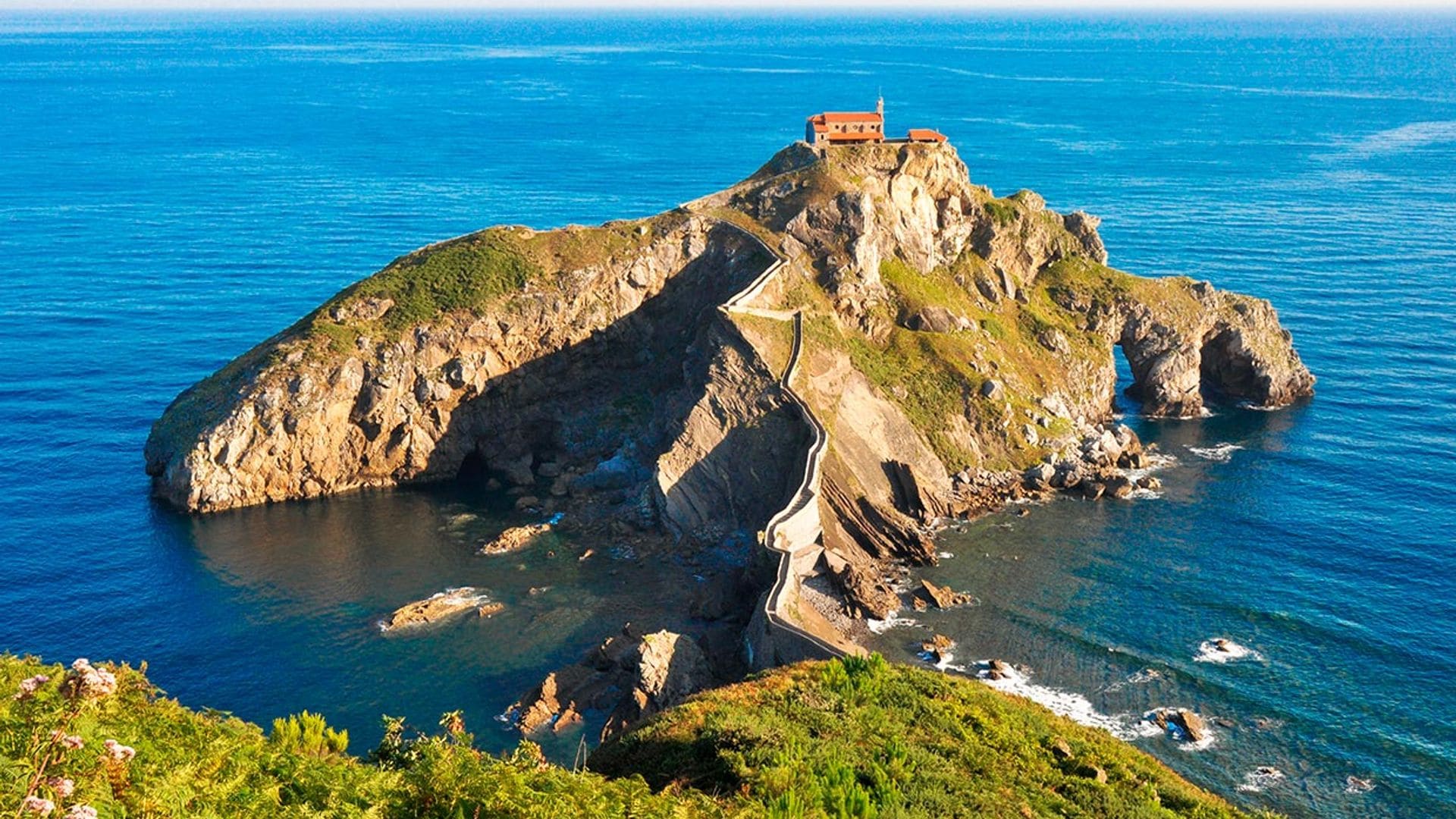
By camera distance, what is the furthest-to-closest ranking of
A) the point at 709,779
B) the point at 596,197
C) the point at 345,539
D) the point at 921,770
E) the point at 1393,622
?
the point at 596,197, the point at 345,539, the point at 1393,622, the point at 921,770, the point at 709,779

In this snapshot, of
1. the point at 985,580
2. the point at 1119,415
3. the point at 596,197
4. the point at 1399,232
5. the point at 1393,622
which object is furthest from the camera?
the point at 596,197

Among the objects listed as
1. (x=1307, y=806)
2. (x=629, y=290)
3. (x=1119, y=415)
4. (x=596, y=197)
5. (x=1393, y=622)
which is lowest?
(x=1307, y=806)

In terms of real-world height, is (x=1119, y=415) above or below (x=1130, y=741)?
above

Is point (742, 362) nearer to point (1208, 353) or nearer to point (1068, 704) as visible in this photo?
point (1068, 704)

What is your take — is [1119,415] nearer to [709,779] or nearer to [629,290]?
[629,290]

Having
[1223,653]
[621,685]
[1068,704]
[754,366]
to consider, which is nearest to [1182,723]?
[1068,704]

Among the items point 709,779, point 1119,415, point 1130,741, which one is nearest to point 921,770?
point 709,779

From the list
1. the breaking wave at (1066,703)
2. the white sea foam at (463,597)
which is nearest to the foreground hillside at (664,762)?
the breaking wave at (1066,703)
